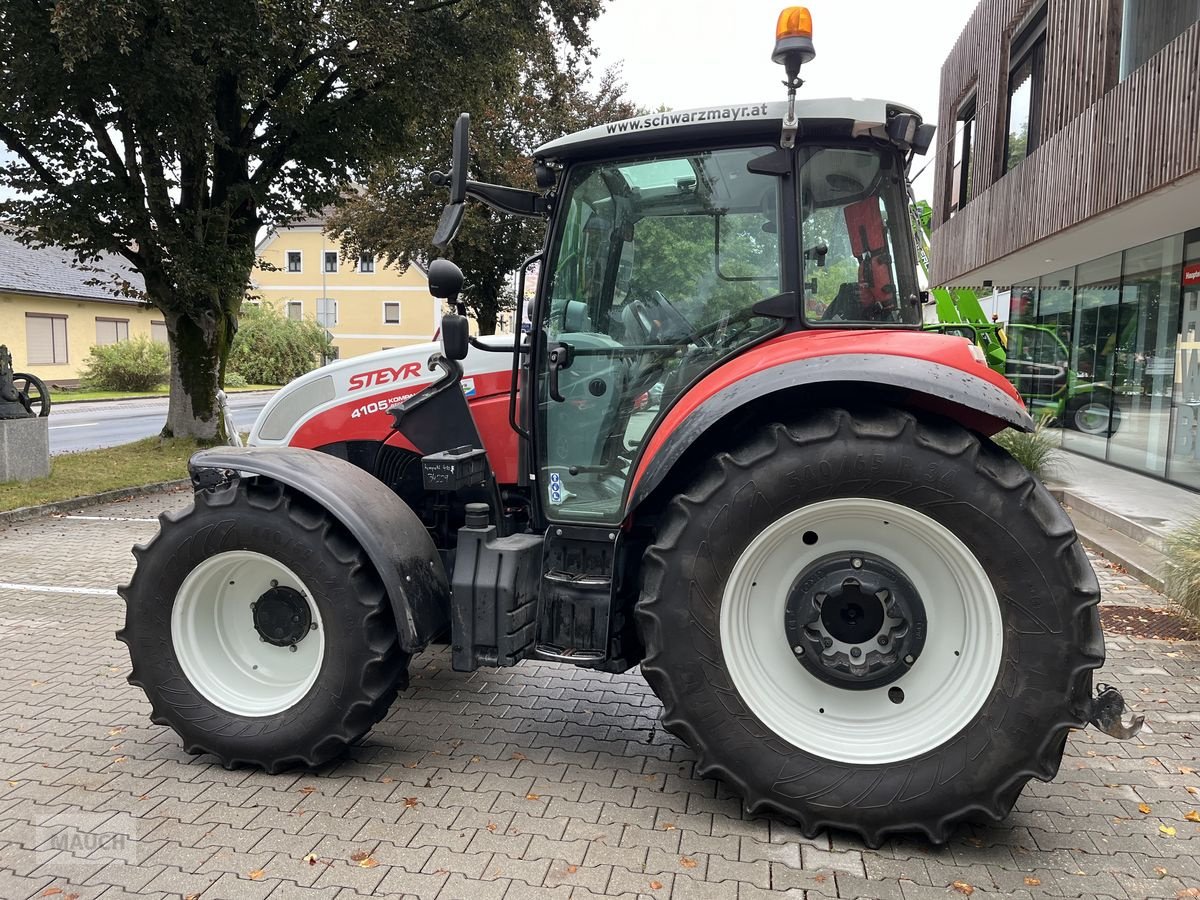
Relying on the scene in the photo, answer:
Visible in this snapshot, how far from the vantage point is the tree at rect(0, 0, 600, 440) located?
35.4 ft

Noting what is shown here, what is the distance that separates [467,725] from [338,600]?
41.9 inches

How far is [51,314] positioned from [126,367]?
14.9ft

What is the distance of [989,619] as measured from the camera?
297 cm

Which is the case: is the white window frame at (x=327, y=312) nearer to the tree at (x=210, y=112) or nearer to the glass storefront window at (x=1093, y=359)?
the tree at (x=210, y=112)

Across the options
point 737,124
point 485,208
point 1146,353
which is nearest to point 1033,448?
point 1146,353

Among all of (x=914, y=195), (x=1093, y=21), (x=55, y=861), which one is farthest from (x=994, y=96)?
(x=55, y=861)

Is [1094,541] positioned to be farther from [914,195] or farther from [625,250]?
[625,250]

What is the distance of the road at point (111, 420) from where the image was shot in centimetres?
1814

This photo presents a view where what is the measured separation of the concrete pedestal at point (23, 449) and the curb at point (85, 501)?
113 centimetres

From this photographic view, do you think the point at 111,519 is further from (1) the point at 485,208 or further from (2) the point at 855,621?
(1) the point at 485,208

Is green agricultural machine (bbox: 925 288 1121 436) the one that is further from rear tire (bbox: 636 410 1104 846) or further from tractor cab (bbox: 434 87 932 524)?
rear tire (bbox: 636 410 1104 846)

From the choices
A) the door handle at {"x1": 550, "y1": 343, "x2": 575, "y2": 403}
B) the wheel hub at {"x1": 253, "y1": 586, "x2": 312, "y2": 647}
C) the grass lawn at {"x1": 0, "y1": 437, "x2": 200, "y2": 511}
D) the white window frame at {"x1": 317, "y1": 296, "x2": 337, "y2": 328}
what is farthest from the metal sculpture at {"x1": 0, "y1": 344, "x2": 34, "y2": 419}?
the white window frame at {"x1": 317, "y1": 296, "x2": 337, "y2": 328}

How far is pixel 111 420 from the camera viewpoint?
914 inches

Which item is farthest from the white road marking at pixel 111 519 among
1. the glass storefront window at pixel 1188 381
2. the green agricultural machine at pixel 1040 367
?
the glass storefront window at pixel 1188 381
